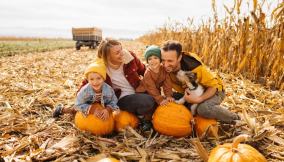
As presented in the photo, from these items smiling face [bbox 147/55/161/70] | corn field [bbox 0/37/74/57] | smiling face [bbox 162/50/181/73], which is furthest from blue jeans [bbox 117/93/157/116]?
corn field [bbox 0/37/74/57]

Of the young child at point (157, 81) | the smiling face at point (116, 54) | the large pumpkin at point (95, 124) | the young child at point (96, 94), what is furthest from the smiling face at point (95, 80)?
the young child at point (157, 81)

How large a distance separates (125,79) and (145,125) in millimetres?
652

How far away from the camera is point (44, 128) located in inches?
161

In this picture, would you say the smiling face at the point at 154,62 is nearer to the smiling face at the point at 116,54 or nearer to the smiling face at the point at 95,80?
the smiling face at the point at 116,54

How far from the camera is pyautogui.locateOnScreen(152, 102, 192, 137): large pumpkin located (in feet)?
12.0

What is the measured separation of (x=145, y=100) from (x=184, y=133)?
0.60m

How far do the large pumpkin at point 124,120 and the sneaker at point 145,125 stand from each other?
11 centimetres

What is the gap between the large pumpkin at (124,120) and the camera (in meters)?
3.94

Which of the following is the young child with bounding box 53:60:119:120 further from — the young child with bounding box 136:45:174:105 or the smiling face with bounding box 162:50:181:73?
the smiling face with bounding box 162:50:181:73

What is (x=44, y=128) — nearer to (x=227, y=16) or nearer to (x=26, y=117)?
Answer: (x=26, y=117)

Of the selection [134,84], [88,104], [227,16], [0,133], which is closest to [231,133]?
[134,84]

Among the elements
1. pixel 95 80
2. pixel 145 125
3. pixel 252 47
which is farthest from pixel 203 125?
pixel 252 47

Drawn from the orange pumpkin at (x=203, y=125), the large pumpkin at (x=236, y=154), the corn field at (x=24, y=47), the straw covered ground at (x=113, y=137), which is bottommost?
the corn field at (x=24, y=47)

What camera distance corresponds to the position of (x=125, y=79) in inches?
169
